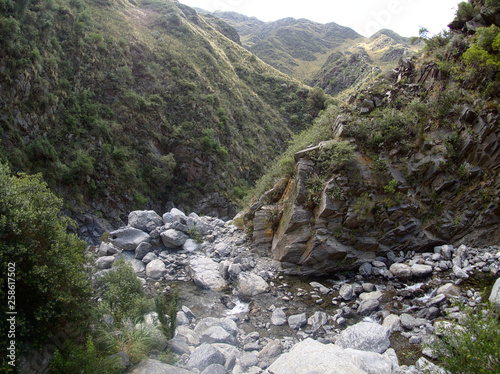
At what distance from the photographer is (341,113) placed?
12.8 m

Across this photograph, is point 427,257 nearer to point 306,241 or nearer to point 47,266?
point 306,241

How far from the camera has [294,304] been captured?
8.67m

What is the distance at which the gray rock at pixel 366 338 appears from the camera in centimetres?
611

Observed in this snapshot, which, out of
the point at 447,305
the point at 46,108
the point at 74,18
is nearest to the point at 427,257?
the point at 447,305

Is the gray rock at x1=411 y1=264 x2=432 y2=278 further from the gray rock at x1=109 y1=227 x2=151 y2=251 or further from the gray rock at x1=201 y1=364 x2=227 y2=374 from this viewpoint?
the gray rock at x1=109 y1=227 x2=151 y2=251

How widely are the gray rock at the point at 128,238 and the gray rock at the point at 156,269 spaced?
1.56m

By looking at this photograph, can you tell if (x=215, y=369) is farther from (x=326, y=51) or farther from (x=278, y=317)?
(x=326, y=51)

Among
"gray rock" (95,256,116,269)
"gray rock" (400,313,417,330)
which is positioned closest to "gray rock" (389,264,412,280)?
"gray rock" (400,313,417,330)

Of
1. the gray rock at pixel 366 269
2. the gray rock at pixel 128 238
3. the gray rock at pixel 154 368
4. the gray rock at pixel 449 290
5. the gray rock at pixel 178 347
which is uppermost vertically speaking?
the gray rock at pixel 449 290

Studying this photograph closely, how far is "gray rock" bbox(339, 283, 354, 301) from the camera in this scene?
28.0 ft

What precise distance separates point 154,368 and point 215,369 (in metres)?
1.20

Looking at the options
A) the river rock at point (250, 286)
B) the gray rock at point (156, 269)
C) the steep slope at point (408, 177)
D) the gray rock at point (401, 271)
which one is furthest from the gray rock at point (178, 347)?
the gray rock at point (401, 271)

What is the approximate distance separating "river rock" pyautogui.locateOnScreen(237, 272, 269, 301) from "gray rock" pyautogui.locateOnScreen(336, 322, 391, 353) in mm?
3363

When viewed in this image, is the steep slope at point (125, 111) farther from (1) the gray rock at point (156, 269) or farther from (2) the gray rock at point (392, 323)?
(2) the gray rock at point (392, 323)
